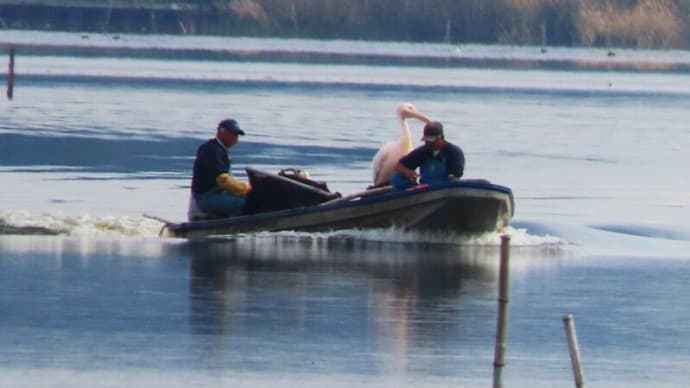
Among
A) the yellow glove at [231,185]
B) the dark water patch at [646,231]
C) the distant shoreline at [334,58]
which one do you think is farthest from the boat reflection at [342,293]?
the distant shoreline at [334,58]

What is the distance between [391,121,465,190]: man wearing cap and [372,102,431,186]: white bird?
9.2 inches

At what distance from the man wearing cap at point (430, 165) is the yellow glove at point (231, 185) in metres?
1.39

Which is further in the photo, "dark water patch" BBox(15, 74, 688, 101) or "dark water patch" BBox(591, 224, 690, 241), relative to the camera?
"dark water patch" BBox(15, 74, 688, 101)

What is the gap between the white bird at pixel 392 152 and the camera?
21453 millimetres

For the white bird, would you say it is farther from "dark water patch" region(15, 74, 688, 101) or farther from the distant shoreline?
the distant shoreline

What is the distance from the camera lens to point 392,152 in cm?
2145

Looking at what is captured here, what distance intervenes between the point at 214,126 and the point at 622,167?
9.81 metres

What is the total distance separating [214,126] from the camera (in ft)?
135

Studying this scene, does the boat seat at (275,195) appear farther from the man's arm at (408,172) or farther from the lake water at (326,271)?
the man's arm at (408,172)

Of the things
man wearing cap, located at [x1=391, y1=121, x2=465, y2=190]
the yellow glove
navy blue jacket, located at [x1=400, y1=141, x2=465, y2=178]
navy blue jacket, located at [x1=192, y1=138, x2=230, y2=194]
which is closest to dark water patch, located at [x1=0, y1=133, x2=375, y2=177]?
the yellow glove

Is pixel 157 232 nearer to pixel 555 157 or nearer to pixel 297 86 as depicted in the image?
pixel 555 157

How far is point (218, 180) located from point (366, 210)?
53.6 inches

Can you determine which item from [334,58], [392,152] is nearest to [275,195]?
[392,152]

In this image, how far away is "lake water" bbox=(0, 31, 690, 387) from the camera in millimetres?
13938
